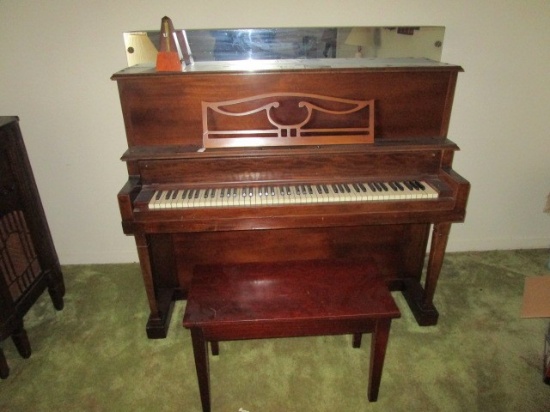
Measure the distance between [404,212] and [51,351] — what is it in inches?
81.7

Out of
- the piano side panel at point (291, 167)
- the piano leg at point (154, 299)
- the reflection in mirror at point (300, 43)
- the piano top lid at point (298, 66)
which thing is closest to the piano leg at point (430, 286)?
the piano side panel at point (291, 167)

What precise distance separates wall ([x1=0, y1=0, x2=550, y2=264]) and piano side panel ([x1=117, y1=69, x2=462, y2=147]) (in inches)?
20.7

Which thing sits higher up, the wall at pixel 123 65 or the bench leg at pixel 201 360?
the wall at pixel 123 65

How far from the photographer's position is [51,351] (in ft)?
6.59

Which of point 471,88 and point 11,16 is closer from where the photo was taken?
point 11,16

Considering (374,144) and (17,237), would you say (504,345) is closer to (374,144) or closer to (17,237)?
(374,144)

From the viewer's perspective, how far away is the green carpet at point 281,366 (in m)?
1.71

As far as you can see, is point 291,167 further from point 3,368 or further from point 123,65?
point 3,368

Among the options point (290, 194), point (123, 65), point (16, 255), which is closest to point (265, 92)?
point (290, 194)

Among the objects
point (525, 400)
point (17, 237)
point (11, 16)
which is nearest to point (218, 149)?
point (17, 237)

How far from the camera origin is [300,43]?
2.14 metres

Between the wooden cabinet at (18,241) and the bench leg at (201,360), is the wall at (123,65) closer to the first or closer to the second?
the wooden cabinet at (18,241)

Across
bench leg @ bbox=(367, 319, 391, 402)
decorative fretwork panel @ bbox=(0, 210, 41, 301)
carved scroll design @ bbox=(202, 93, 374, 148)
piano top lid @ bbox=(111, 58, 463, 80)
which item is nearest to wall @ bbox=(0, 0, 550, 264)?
piano top lid @ bbox=(111, 58, 463, 80)

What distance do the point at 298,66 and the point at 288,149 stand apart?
46 centimetres
